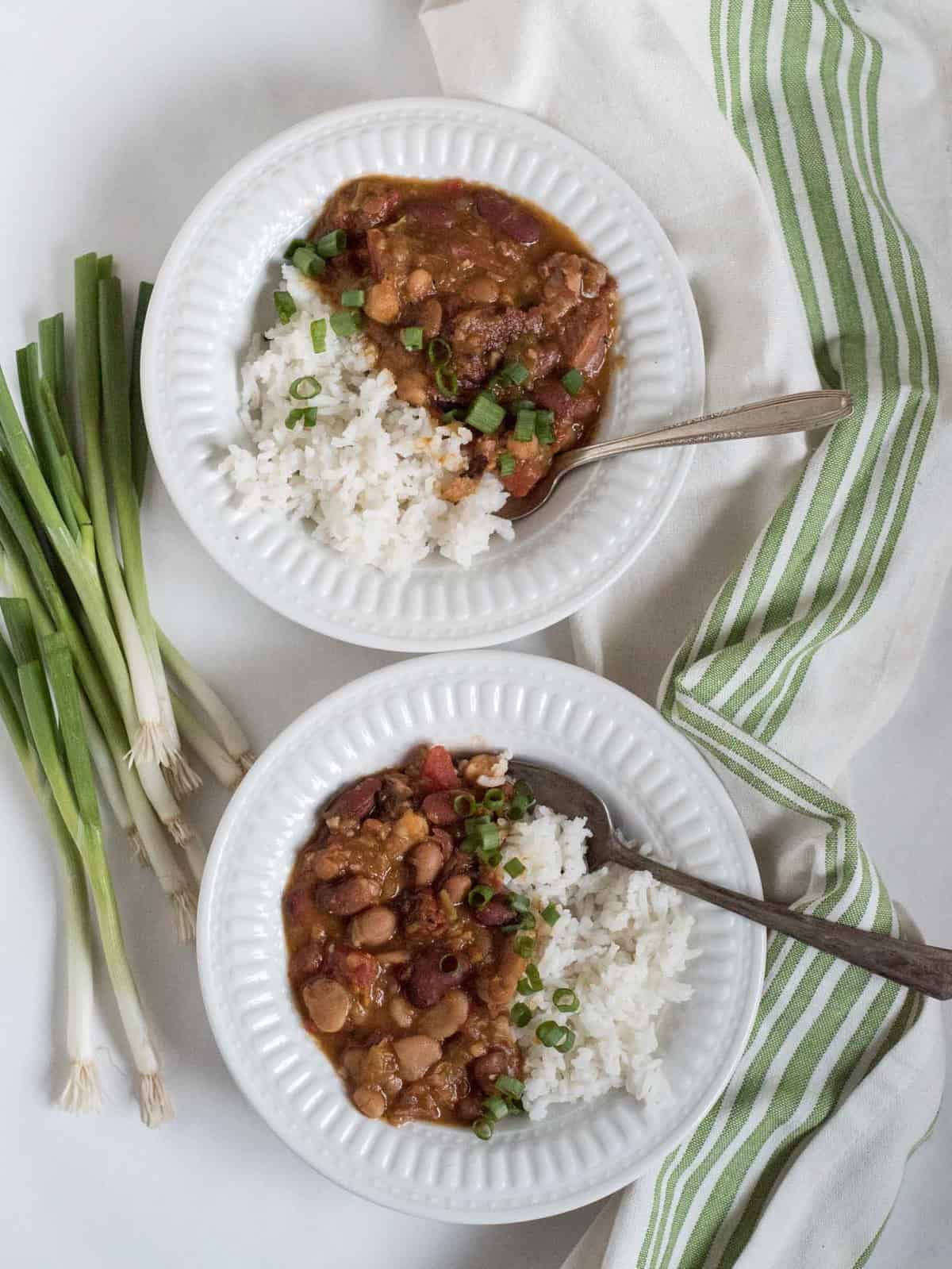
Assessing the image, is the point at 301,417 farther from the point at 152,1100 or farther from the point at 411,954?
the point at 152,1100

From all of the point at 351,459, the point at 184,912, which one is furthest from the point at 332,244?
the point at 184,912

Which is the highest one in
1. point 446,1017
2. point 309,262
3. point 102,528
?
point 309,262

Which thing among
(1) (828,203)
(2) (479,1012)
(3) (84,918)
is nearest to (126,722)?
(3) (84,918)

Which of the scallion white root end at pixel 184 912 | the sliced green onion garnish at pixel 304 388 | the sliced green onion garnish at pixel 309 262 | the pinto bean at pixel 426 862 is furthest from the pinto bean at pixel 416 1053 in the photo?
→ the sliced green onion garnish at pixel 309 262

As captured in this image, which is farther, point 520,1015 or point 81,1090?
point 81,1090

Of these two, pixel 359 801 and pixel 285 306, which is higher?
pixel 285 306

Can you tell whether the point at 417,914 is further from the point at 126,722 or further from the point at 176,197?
the point at 176,197

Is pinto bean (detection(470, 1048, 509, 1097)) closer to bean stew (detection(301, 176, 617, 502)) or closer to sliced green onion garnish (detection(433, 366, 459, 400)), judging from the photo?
bean stew (detection(301, 176, 617, 502))

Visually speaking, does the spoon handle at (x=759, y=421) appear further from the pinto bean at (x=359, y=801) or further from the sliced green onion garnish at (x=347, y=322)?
the pinto bean at (x=359, y=801)
